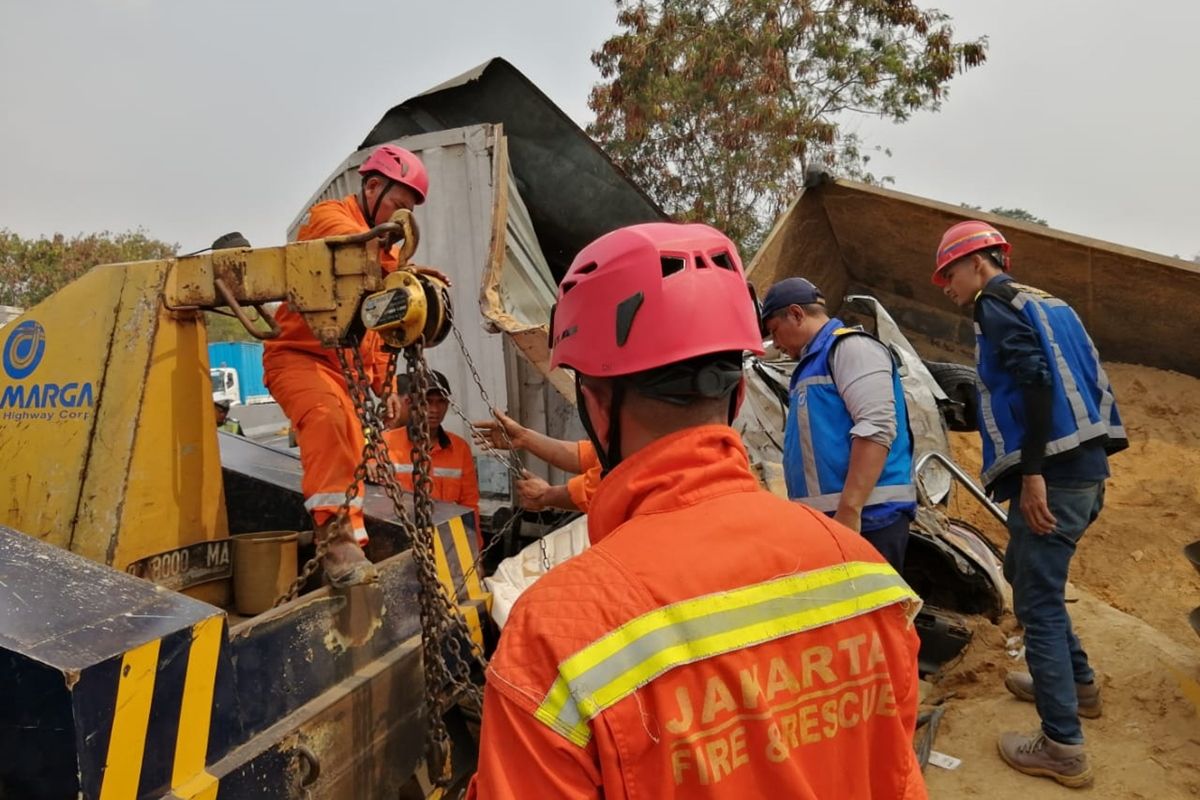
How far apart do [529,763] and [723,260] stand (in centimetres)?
72

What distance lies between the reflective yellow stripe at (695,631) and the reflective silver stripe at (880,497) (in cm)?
214

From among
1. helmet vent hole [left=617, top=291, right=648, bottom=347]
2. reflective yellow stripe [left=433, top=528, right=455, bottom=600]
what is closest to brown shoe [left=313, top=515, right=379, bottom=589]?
reflective yellow stripe [left=433, top=528, right=455, bottom=600]

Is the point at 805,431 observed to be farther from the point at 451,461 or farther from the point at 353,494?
the point at 451,461

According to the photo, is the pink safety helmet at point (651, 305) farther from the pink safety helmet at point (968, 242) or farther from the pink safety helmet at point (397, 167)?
the pink safety helmet at point (968, 242)

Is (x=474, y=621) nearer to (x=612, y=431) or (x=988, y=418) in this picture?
(x=612, y=431)

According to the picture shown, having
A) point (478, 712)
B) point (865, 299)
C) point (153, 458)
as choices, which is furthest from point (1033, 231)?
point (153, 458)

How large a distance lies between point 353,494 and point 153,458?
0.57 meters

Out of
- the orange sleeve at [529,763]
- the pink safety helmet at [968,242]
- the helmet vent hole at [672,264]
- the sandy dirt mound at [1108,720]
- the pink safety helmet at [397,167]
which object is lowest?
the sandy dirt mound at [1108,720]

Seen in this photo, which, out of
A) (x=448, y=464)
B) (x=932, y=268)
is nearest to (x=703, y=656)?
(x=448, y=464)

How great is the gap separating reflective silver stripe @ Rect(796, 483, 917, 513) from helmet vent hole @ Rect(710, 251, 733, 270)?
6.75 feet

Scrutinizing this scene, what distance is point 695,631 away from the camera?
0.87 metres

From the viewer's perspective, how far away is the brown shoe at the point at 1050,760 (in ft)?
9.52

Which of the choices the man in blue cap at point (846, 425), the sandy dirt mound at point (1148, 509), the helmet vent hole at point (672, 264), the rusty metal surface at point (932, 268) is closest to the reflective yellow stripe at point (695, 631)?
the helmet vent hole at point (672, 264)

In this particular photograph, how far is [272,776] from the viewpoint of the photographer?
1.75m
